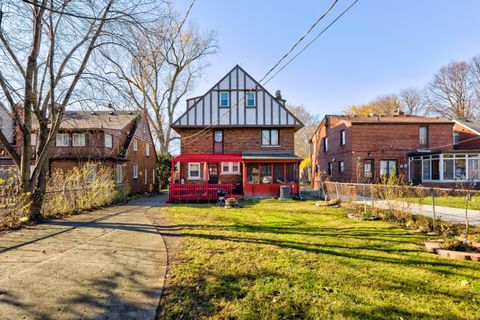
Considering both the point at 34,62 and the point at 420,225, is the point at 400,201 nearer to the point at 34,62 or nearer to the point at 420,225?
the point at 420,225

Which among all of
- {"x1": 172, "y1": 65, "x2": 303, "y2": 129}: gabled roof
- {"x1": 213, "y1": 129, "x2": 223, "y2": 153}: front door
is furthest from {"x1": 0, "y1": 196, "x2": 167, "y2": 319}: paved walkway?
{"x1": 172, "y1": 65, "x2": 303, "y2": 129}: gabled roof

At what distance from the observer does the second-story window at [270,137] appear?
67.8ft

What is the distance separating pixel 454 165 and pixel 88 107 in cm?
2713

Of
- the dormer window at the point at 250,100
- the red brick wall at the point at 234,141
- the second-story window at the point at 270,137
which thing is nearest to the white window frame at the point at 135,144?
the red brick wall at the point at 234,141

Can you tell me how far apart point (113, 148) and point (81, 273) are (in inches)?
643

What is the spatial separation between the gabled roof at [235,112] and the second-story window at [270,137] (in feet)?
2.46

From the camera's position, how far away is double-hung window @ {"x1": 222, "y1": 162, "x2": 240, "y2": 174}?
2009 cm

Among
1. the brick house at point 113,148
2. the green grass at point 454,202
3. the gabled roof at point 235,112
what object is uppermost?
the gabled roof at point 235,112

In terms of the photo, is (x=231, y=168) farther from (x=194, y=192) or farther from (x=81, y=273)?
(x=81, y=273)

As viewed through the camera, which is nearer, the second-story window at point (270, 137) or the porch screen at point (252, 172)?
the porch screen at point (252, 172)

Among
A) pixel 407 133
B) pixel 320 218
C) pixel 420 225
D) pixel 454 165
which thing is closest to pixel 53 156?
pixel 320 218

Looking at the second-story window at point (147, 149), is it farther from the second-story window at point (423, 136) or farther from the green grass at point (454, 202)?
the second-story window at point (423, 136)

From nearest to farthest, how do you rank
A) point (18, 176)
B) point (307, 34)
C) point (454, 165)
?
point (307, 34) < point (18, 176) < point (454, 165)

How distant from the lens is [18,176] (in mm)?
8867
